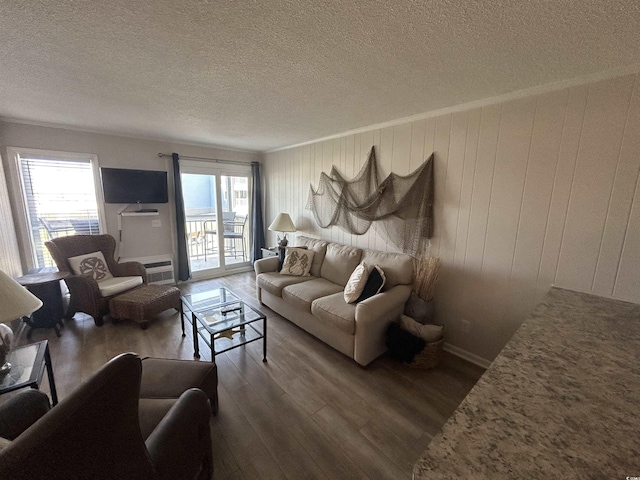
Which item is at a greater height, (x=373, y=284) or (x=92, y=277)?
(x=373, y=284)

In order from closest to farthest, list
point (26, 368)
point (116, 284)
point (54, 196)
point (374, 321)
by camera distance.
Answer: point (26, 368)
point (374, 321)
point (116, 284)
point (54, 196)

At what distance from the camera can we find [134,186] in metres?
3.66

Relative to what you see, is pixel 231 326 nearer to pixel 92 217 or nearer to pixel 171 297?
pixel 171 297

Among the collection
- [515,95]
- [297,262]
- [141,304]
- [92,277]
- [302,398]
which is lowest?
[302,398]

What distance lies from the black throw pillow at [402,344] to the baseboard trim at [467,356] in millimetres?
533

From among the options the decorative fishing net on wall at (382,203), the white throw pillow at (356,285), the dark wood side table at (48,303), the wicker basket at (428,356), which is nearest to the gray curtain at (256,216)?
the decorative fishing net on wall at (382,203)

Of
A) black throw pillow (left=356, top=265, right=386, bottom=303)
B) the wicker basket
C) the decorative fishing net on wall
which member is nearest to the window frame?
the decorative fishing net on wall

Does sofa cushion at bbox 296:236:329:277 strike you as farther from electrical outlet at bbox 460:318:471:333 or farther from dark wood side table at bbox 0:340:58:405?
dark wood side table at bbox 0:340:58:405

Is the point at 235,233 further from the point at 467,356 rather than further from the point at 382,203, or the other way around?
the point at 467,356

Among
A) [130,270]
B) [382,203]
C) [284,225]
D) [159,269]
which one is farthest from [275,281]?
[159,269]

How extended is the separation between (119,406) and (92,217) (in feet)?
13.1

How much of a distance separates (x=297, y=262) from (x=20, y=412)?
2.48 meters

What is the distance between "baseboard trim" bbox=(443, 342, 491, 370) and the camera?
2318mm

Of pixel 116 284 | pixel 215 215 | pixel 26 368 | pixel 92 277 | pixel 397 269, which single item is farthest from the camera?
pixel 215 215
